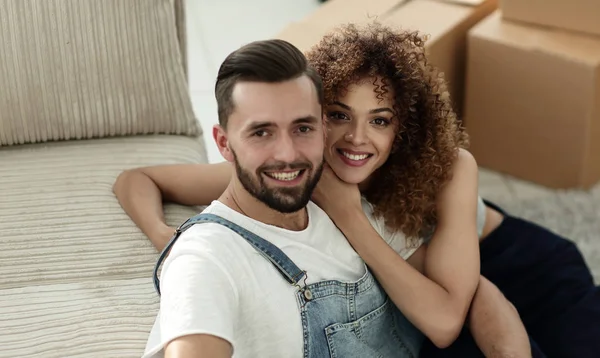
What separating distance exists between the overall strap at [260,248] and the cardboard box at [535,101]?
1.35 m

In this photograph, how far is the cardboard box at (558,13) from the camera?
242 centimetres

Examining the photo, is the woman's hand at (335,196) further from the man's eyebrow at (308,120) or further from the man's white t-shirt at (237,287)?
the man's eyebrow at (308,120)

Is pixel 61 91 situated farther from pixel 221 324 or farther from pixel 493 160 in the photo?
pixel 493 160

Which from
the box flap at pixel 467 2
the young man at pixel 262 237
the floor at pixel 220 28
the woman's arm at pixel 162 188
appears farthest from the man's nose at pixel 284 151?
the floor at pixel 220 28

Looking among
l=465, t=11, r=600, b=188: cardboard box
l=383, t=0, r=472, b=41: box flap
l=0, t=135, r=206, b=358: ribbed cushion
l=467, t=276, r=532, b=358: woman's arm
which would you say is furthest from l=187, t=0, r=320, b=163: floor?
l=467, t=276, r=532, b=358: woman's arm

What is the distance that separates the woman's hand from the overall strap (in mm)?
186

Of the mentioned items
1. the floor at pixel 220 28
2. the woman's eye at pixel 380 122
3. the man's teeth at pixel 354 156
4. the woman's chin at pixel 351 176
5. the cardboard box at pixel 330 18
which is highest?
the woman's eye at pixel 380 122

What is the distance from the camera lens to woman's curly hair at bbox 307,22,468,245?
4.83 feet

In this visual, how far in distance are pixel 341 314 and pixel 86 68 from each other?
75cm

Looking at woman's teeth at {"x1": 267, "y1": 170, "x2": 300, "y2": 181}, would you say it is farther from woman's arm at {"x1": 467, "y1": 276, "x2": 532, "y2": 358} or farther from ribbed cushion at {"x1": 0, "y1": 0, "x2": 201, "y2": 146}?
ribbed cushion at {"x1": 0, "y1": 0, "x2": 201, "y2": 146}

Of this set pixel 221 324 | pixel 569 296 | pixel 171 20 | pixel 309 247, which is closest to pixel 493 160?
pixel 569 296

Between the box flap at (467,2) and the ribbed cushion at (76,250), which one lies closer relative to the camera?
the ribbed cushion at (76,250)

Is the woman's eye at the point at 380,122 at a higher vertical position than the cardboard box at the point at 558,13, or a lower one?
higher

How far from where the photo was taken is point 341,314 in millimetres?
1407
